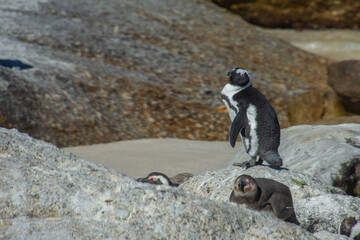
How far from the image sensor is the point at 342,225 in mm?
3758

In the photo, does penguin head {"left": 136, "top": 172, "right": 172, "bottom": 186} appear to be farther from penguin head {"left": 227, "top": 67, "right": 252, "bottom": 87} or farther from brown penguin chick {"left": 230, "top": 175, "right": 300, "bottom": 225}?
brown penguin chick {"left": 230, "top": 175, "right": 300, "bottom": 225}

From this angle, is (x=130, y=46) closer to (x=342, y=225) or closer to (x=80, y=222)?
(x=342, y=225)

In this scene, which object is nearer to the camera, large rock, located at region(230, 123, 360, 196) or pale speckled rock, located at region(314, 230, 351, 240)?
pale speckled rock, located at region(314, 230, 351, 240)

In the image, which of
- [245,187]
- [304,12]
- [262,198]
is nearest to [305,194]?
[262,198]

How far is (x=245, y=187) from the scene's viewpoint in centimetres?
347

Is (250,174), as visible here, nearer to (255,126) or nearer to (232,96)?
(255,126)

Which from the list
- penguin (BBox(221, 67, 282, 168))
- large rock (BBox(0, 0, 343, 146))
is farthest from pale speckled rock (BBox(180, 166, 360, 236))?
large rock (BBox(0, 0, 343, 146))

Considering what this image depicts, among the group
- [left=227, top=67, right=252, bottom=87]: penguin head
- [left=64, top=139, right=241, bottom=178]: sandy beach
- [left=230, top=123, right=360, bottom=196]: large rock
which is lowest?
[left=64, top=139, right=241, bottom=178]: sandy beach

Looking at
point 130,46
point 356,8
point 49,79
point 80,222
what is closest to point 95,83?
point 49,79

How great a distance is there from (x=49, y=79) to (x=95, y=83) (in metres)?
0.71

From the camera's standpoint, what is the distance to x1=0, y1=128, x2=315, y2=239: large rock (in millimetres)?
2662

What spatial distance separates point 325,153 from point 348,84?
5328mm

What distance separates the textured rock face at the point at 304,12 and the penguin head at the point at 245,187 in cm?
1270

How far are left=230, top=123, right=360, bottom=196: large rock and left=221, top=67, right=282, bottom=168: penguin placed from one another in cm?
65
